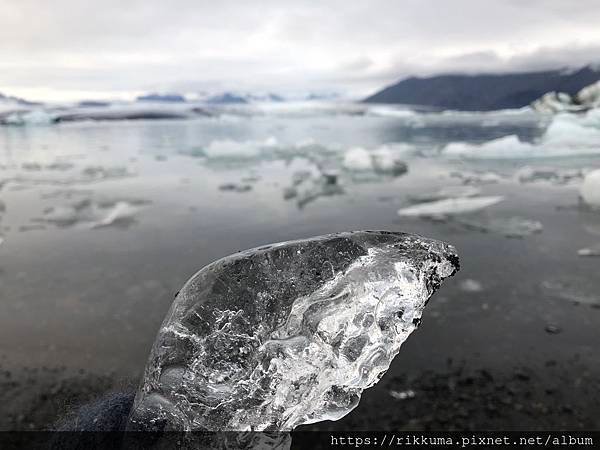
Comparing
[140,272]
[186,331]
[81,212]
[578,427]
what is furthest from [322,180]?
[186,331]

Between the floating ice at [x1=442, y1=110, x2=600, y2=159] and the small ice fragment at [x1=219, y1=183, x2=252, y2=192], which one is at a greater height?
the floating ice at [x1=442, y1=110, x2=600, y2=159]

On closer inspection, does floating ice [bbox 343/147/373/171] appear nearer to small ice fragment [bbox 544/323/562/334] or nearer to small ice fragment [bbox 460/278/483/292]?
small ice fragment [bbox 460/278/483/292]

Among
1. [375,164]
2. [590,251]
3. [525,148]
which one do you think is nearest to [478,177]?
[375,164]

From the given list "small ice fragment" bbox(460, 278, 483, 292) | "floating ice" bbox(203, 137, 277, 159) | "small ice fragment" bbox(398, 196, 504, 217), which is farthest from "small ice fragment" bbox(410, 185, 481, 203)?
"floating ice" bbox(203, 137, 277, 159)

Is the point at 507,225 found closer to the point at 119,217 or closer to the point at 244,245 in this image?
the point at 244,245

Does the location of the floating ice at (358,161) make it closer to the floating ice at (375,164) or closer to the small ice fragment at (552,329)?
the floating ice at (375,164)

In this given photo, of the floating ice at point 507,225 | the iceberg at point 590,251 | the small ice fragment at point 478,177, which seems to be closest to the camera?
the iceberg at point 590,251

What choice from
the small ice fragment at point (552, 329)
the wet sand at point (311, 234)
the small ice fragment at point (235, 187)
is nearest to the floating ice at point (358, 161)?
the wet sand at point (311, 234)
